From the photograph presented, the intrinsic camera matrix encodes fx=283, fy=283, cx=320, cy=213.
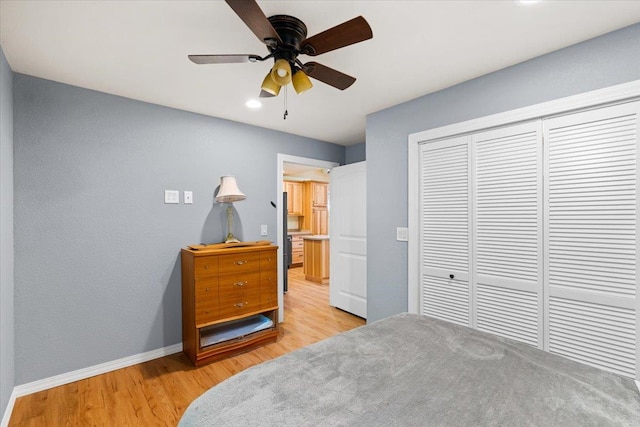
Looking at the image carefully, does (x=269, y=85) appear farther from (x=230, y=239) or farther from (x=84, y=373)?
(x=84, y=373)

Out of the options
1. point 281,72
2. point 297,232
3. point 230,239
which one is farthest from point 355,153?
point 297,232

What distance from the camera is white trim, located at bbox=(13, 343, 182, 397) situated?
2156 mm

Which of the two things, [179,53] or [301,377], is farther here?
[179,53]

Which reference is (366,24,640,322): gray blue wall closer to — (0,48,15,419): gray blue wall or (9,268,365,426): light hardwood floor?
(9,268,365,426): light hardwood floor

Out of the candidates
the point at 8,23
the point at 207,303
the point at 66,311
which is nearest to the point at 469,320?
the point at 207,303

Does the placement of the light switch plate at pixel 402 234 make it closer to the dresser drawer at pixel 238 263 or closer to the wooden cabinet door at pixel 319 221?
the dresser drawer at pixel 238 263

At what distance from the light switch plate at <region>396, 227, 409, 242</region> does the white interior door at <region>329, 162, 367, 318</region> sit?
886mm

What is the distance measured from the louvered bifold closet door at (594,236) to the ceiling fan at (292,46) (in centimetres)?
156

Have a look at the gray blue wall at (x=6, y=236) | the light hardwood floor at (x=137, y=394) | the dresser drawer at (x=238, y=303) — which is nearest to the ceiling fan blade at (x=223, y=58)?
the gray blue wall at (x=6, y=236)

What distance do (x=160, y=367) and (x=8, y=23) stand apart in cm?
266

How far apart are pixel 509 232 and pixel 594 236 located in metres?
0.46

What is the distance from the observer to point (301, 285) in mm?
5477

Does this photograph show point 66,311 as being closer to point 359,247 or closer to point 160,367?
point 160,367

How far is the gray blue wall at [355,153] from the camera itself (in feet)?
14.3
